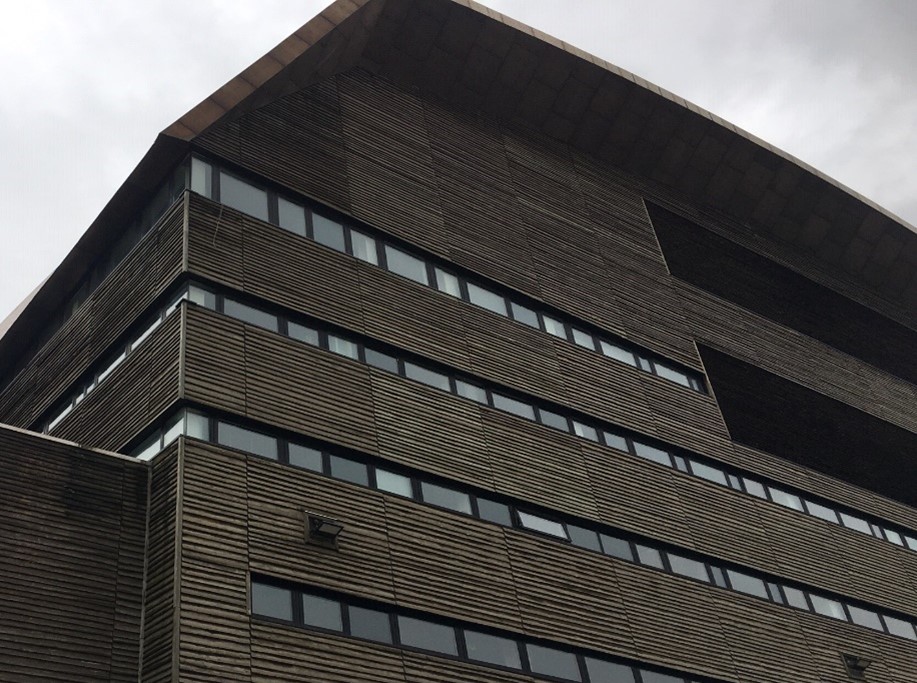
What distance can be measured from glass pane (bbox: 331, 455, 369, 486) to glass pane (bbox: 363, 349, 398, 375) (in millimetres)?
2990

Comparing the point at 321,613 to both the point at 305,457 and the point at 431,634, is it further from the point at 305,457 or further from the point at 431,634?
the point at 305,457

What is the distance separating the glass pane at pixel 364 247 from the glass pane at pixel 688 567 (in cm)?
1100

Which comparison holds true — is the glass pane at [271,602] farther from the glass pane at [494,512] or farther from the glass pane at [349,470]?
the glass pane at [494,512]

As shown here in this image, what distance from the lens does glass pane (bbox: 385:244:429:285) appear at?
25547 millimetres

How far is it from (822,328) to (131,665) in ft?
104

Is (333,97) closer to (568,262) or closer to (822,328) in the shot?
(568,262)

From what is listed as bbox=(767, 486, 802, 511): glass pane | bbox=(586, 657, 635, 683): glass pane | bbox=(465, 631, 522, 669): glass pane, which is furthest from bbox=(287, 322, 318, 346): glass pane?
bbox=(767, 486, 802, 511): glass pane

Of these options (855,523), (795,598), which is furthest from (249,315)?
(855,523)

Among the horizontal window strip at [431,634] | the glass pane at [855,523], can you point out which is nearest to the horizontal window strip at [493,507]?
the horizontal window strip at [431,634]

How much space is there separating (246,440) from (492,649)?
6474 mm

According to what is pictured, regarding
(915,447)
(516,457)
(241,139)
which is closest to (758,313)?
(915,447)

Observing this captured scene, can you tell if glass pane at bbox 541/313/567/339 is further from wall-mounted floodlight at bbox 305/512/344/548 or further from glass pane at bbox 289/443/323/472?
wall-mounted floodlight at bbox 305/512/344/548

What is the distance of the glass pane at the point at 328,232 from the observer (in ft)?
79.5

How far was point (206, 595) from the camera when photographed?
16344 mm
